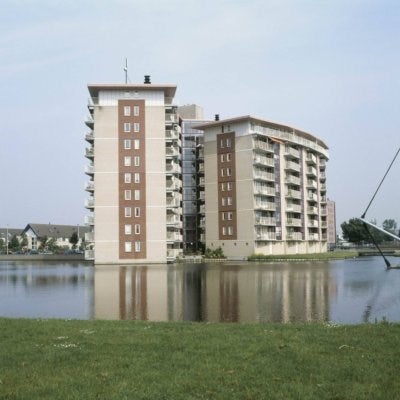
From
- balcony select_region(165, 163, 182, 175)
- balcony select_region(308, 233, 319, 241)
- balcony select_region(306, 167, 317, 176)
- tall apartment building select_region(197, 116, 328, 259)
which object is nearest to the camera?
balcony select_region(165, 163, 182, 175)

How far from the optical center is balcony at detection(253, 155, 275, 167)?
94.2 meters

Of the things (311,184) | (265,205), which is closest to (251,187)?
(265,205)

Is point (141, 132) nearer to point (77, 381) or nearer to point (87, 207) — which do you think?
point (87, 207)

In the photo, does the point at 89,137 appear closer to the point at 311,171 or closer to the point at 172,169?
the point at 172,169

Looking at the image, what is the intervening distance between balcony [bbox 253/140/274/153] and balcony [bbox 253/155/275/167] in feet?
4.46

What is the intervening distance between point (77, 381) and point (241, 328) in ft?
22.1

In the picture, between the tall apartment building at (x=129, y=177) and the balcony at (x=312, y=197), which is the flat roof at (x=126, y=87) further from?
the balcony at (x=312, y=197)

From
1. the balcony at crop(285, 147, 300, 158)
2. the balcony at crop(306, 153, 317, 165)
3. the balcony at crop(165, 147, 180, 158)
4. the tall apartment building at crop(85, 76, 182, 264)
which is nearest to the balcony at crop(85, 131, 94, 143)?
the tall apartment building at crop(85, 76, 182, 264)

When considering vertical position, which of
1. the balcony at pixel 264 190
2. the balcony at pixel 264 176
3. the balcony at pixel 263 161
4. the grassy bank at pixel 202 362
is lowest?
Result: the grassy bank at pixel 202 362

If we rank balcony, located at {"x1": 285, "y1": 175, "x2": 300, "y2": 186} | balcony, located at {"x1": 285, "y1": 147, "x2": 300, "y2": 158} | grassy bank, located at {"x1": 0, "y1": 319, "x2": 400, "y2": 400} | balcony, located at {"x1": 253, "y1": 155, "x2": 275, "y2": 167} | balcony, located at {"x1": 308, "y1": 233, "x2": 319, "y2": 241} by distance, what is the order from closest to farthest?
1. grassy bank, located at {"x1": 0, "y1": 319, "x2": 400, "y2": 400}
2. balcony, located at {"x1": 253, "y1": 155, "x2": 275, "y2": 167}
3. balcony, located at {"x1": 285, "y1": 147, "x2": 300, "y2": 158}
4. balcony, located at {"x1": 285, "y1": 175, "x2": 300, "y2": 186}
5. balcony, located at {"x1": 308, "y1": 233, "x2": 319, "y2": 241}

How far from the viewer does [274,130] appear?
10125 centimetres

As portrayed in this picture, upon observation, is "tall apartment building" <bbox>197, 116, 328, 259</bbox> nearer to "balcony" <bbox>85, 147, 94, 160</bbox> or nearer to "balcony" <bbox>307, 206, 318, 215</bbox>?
"balcony" <bbox>307, 206, 318, 215</bbox>

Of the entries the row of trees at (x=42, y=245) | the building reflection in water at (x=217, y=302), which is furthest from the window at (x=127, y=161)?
the row of trees at (x=42, y=245)

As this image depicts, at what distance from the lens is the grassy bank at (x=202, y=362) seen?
864 cm
